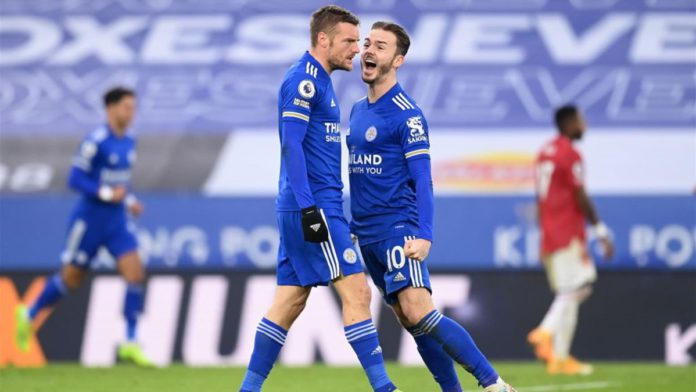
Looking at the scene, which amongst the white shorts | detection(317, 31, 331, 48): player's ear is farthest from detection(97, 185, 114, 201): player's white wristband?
detection(317, 31, 331, 48): player's ear

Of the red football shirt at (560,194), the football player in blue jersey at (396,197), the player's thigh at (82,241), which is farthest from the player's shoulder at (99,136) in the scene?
the football player in blue jersey at (396,197)

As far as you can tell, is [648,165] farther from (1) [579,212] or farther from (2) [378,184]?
(2) [378,184]

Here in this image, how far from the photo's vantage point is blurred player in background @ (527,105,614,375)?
12.2 meters

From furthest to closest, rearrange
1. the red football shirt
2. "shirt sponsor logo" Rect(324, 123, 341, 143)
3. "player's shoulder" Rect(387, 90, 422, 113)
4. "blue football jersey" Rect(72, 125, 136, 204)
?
"blue football jersey" Rect(72, 125, 136, 204) < the red football shirt < "player's shoulder" Rect(387, 90, 422, 113) < "shirt sponsor logo" Rect(324, 123, 341, 143)

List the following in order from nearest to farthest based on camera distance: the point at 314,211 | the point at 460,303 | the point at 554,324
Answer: the point at 314,211
the point at 554,324
the point at 460,303

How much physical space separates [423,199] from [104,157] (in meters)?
5.81

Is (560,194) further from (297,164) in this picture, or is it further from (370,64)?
(297,164)

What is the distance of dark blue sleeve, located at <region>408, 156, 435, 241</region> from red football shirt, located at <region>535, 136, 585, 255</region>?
192 inches

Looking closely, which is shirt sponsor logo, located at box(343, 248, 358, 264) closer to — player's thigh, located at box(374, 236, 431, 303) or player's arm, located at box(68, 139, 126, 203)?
player's thigh, located at box(374, 236, 431, 303)

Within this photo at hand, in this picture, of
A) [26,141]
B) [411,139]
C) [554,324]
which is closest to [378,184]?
[411,139]

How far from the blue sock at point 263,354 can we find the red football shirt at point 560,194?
17.0ft

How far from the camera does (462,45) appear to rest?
18.3 meters

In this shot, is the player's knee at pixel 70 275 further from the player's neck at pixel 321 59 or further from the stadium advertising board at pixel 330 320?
the player's neck at pixel 321 59

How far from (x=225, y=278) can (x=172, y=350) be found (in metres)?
0.88
